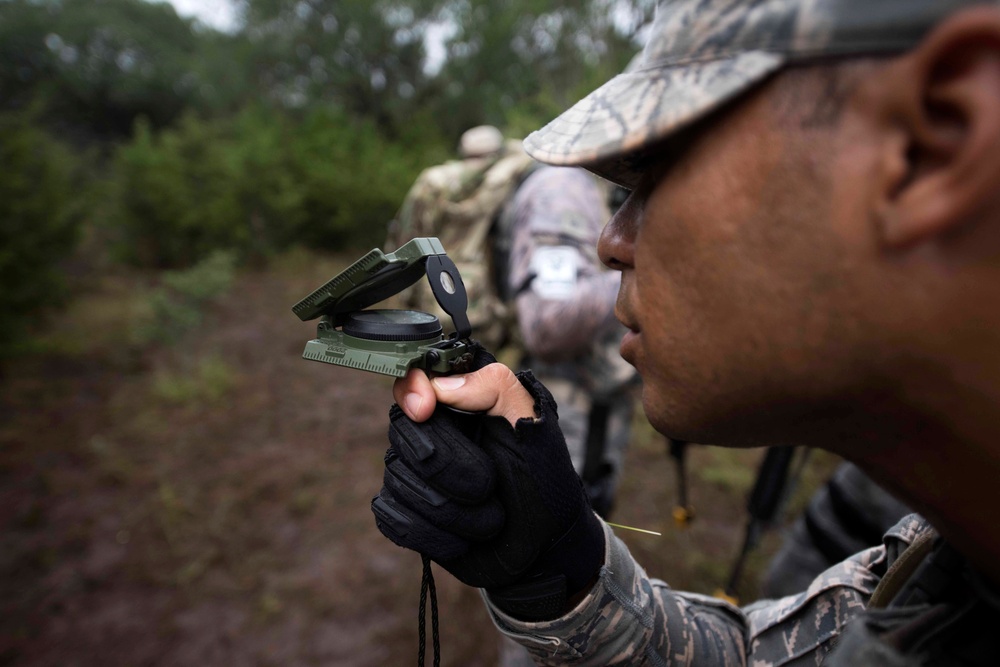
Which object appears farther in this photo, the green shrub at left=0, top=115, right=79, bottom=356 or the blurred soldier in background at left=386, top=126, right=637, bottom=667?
the green shrub at left=0, top=115, right=79, bottom=356

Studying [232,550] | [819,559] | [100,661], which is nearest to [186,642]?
[100,661]

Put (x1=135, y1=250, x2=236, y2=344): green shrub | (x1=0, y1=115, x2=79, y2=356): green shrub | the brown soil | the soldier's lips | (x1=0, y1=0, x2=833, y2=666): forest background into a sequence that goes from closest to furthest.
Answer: the soldier's lips < the brown soil < (x1=0, y1=0, x2=833, y2=666): forest background < (x1=0, y1=115, x2=79, y2=356): green shrub < (x1=135, y1=250, x2=236, y2=344): green shrub

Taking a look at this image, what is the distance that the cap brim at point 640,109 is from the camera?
2.07 feet

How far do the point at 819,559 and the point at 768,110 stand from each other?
2.58 meters

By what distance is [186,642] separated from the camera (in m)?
2.96

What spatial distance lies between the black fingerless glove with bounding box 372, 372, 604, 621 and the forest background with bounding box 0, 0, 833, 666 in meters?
2.32

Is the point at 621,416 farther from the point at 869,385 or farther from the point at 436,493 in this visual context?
the point at 869,385

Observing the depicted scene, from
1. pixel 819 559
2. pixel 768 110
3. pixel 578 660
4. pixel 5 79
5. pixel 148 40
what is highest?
pixel 148 40

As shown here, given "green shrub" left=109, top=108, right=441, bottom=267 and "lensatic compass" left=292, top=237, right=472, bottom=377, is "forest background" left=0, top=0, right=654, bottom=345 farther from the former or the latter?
"lensatic compass" left=292, top=237, right=472, bottom=377

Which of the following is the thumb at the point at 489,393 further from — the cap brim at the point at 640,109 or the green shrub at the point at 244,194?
the green shrub at the point at 244,194

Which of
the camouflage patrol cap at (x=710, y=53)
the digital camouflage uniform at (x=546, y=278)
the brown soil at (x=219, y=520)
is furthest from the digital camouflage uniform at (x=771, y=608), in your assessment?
the brown soil at (x=219, y=520)

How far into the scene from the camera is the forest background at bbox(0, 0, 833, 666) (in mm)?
3123

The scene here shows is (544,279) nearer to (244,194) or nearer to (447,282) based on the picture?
(447,282)

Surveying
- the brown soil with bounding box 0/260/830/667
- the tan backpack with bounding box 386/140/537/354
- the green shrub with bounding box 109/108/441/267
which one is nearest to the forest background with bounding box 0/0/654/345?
the green shrub with bounding box 109/108/441/267
